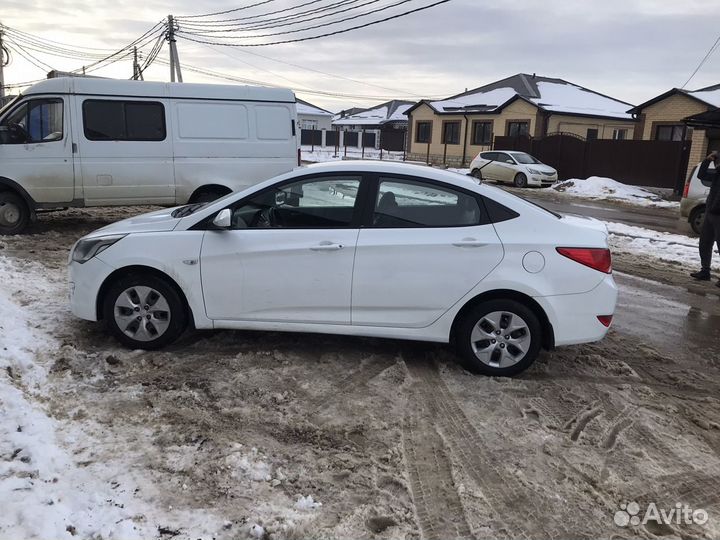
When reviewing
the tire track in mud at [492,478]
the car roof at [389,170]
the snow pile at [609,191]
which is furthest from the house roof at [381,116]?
the tire track in mud at [492,478]

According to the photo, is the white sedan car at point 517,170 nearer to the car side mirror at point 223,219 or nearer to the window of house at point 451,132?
the window of house at point 451,132

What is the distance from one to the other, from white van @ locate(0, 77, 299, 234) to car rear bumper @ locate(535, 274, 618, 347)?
6942mm

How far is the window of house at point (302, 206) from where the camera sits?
4.76m

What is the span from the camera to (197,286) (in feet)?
15.5

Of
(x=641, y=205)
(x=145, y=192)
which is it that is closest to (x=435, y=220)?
(x=145, y=192)

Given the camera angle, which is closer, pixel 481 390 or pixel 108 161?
pixel 481 390

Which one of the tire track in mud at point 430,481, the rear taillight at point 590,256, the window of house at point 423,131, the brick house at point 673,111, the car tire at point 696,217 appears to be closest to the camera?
the tire track in mud at point 430,481

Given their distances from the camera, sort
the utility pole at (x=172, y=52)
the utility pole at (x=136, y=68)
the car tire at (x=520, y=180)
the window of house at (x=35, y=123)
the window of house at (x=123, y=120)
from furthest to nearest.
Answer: the utility pole at (x=136, y=68) < the utility pole at (x=172, y=52) < the car tire at (x=520, y=180) < the window of house at (x=123, y=120) < the window of house at (x=35, y=123)

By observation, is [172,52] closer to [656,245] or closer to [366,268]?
[656,245]

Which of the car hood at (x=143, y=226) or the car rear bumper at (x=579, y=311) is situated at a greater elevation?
the car hood at (x=143, y=226)

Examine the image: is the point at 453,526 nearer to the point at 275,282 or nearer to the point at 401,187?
the point at 275,282

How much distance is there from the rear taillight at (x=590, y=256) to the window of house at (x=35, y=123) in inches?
328

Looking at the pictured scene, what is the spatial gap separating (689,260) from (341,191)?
763 cm

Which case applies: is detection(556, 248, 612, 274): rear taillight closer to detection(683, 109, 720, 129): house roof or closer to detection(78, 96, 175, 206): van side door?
detection(78, 96, 175, 206): van side door
